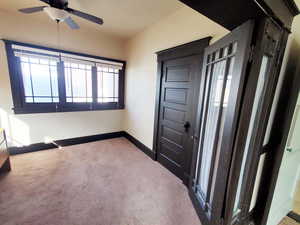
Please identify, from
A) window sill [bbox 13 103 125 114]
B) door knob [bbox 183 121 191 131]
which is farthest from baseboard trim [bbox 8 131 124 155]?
door knob [bbox 183 121 191 131]

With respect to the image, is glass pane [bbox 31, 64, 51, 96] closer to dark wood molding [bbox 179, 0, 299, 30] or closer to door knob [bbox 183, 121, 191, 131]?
door knob [bbox 183, 121, 191, 131]

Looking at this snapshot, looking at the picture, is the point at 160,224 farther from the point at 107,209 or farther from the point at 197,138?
the point at 197,138

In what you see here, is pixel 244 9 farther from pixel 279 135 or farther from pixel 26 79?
pixel 26 79

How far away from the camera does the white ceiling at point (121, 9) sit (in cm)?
210

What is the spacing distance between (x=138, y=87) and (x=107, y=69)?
109cm

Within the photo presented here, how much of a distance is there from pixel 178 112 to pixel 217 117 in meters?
0.94

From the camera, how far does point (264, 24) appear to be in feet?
2.92

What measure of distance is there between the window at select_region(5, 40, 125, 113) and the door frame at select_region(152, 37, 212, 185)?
1.65 meters

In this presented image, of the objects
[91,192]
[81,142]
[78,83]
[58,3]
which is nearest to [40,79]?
[78,83]

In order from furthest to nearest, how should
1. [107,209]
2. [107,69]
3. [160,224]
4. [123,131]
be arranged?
[123,131], [107,69], [107,209], [160,224]

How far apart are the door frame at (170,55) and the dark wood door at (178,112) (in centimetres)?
5

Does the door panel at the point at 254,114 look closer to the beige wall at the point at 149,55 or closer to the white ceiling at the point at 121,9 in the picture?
the beige wall at the point at 149,55

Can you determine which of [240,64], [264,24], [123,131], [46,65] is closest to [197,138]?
[240,64]

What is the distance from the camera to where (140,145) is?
11.1 feet
